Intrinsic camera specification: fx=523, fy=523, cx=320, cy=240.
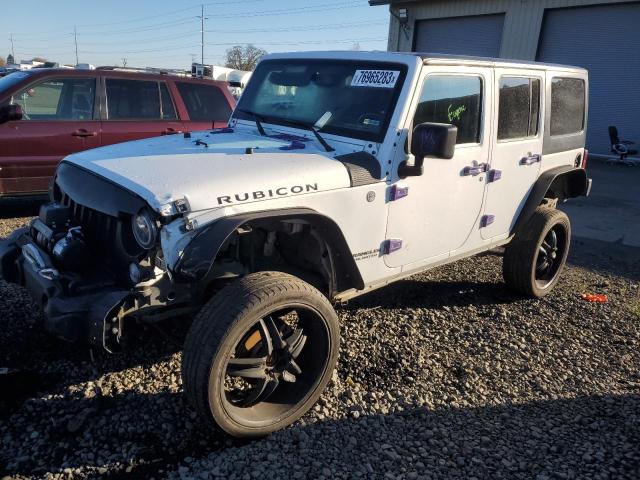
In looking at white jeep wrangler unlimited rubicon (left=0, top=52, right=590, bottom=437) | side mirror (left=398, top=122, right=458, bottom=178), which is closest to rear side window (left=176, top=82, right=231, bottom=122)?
white jeep wrangler unlimited rubicon (left=0, top=52, right=590, bottom=437)

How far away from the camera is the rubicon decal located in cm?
254

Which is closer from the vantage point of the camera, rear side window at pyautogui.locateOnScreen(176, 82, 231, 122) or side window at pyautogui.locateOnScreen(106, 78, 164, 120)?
side window at pyautogui.locateOnScreen(106, 78, 164, 120)

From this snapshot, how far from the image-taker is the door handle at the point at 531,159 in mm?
4195

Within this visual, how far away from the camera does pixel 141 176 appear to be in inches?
103

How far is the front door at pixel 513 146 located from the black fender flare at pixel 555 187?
6 cm

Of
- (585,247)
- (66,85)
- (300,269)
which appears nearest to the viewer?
(300,269)

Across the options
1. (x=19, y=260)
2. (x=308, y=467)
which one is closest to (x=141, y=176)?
(x=19, y=260)

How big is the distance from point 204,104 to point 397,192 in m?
4.55

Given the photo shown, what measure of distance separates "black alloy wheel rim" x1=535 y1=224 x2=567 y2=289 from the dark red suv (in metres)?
3.49

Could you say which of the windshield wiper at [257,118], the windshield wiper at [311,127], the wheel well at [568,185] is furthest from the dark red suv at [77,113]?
the wheel well at [568,185]

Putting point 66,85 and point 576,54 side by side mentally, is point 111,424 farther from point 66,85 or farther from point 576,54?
point 576,54

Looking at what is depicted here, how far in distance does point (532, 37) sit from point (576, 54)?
4.33ft

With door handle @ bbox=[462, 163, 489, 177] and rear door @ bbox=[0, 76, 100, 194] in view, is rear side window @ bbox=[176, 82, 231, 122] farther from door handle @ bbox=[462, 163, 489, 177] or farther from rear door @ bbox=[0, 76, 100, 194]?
door handle @ bbox=[462, 163, 489, 177]

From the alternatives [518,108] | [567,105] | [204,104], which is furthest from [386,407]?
[204,104]
